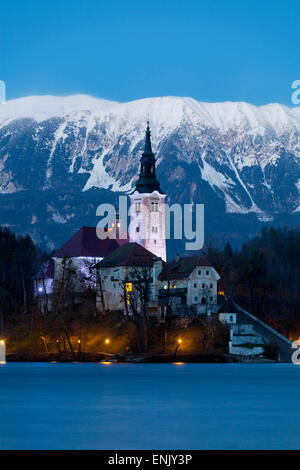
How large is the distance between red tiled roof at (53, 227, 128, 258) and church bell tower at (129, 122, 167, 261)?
5753mm

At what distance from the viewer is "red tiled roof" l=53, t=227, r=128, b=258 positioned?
535 feet

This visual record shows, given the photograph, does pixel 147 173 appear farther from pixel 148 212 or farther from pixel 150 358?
pixel 150 358

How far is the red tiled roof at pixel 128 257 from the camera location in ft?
478

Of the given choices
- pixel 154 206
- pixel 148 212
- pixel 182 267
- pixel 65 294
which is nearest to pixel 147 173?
pixel 154 206

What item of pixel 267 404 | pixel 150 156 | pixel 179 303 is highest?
pixel 150 156

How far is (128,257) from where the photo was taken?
148 m

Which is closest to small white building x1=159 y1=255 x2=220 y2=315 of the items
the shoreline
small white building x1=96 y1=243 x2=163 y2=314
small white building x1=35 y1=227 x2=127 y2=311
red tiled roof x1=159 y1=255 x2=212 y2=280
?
red tiled roof x1=159 y1=255 x2=212 y2=280

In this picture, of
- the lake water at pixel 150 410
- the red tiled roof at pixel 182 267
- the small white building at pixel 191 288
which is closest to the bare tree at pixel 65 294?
the small white building at pixel 191 288

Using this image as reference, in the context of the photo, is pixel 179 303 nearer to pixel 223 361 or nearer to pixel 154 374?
pixel 223 361

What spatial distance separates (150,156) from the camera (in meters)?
170

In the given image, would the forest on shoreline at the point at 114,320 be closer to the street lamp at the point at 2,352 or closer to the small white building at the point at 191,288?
the street lamp at the point at 2,352
